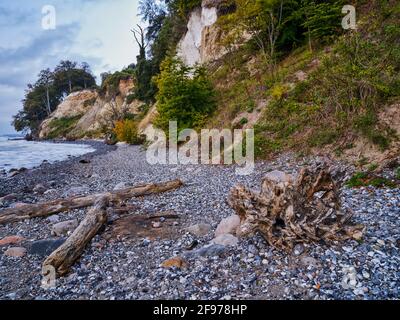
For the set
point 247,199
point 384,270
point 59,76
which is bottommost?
point 384,270

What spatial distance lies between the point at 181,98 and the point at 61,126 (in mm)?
46448

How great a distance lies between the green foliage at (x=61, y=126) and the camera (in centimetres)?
5200

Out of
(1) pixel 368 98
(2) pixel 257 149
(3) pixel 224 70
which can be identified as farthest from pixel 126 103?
(1) pixel 368 98

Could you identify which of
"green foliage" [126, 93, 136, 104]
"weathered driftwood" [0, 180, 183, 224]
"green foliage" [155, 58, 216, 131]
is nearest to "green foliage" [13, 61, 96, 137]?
"green foliage" [126, 93, 136, 104]

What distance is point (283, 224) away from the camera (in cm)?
393

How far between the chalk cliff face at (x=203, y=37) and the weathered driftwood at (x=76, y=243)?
16925 millimetres

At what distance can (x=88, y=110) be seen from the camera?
5278cm

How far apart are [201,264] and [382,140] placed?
5911 millimetres

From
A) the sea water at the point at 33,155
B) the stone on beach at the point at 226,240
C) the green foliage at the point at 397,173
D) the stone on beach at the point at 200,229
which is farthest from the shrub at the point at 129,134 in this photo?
the stone on beach at the point at 226,240

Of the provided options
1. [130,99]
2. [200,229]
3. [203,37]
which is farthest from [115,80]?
[200,229]

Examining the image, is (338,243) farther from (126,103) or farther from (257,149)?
(126,103)

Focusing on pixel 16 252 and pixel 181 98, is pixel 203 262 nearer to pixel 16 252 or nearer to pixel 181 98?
pixel 16 252

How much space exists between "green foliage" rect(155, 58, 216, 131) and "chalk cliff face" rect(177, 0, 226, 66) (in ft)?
16.7

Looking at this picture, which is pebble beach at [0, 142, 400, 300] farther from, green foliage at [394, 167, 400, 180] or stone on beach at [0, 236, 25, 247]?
green foliage at [394, 167, 400, 180]
